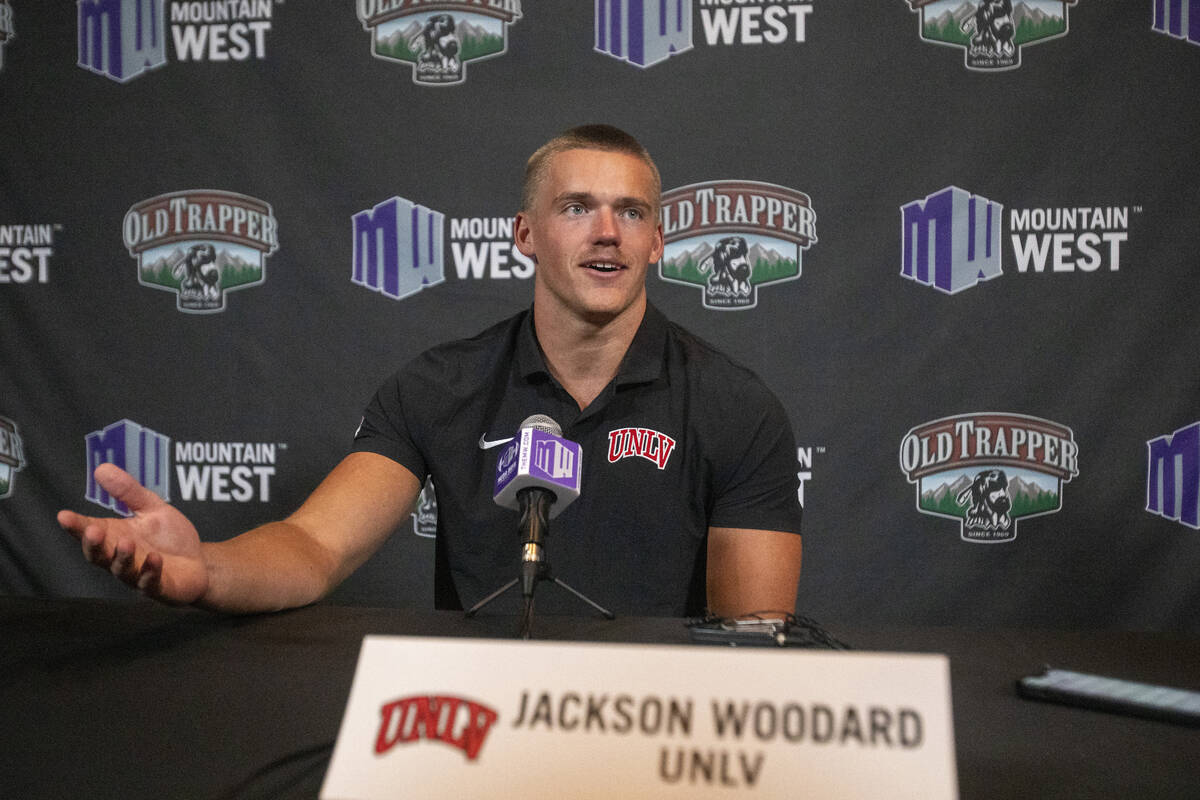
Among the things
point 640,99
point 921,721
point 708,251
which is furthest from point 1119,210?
point 921,721

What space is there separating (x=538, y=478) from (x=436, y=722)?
388 mm

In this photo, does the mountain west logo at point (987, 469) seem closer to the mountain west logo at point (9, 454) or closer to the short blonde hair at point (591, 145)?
the short blonde hair at point (591, 145)

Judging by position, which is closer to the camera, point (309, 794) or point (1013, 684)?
point (309, 794)

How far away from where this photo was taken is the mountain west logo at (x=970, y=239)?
87.1 inches

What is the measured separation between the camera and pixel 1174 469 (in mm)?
2180

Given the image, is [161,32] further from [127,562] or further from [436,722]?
[436,722]

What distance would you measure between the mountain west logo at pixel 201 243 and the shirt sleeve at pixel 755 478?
1471 millimetres

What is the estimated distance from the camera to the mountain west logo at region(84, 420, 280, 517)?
96.2 inches

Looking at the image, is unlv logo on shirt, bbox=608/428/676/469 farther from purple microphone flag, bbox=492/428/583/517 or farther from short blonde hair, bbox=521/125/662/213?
purple microphone flag, bbox=492/428/583/517

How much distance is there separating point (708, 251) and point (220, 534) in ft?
4.58

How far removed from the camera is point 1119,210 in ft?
7.21

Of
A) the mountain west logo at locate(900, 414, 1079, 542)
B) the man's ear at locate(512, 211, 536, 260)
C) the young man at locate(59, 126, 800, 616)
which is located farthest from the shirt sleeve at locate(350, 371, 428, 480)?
the mountain west logo at locate(900, 414, 1079, 542)

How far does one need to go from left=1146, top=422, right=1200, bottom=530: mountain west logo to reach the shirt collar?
129 centimetres

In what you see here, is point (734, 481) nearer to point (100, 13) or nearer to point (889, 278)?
point (889, 278)
